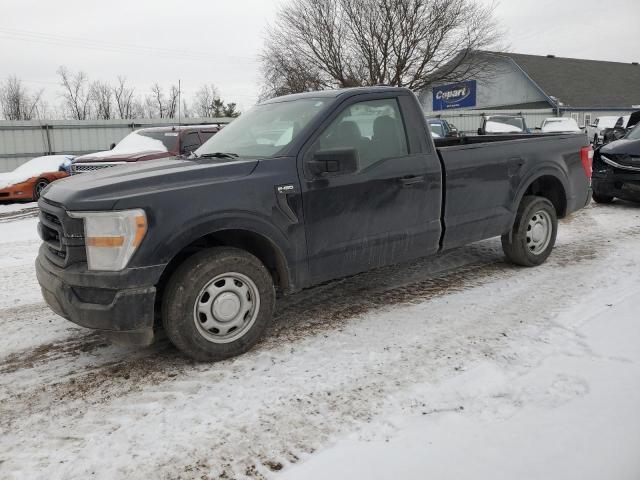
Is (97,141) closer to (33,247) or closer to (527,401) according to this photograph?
(33,247)

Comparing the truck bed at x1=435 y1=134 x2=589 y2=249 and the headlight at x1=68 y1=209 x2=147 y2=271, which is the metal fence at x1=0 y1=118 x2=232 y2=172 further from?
the headlight at x1=68 y1=209 x2=147 y2=271

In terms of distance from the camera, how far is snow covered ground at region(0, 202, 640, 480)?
7.95 ft

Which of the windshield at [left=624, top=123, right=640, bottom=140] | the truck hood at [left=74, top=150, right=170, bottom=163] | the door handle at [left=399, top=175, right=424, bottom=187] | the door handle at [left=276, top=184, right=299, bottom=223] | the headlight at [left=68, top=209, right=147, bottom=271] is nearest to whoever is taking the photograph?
the headlight at [left=68, top=209, right=147, bottom=271]

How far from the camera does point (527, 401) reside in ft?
9.32

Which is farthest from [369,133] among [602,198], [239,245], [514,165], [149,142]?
[149,142]

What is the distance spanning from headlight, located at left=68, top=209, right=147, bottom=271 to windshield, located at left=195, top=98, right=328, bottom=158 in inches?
44.6

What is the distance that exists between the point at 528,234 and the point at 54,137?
20.6 meters

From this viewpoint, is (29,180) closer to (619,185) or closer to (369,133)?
(369,133)

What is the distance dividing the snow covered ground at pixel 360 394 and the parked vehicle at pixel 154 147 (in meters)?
6.05

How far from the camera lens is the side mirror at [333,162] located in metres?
3.60

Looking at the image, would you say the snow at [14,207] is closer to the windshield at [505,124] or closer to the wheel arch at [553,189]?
the wheel arch at [553,189]

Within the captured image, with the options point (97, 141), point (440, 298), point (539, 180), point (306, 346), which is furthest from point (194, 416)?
point (97, 141)

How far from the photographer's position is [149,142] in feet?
36.4

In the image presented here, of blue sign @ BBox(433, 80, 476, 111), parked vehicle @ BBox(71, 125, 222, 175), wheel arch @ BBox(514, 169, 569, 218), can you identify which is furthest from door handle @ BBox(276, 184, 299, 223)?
blue sign @ BBox(433, 80, 476, 111)
